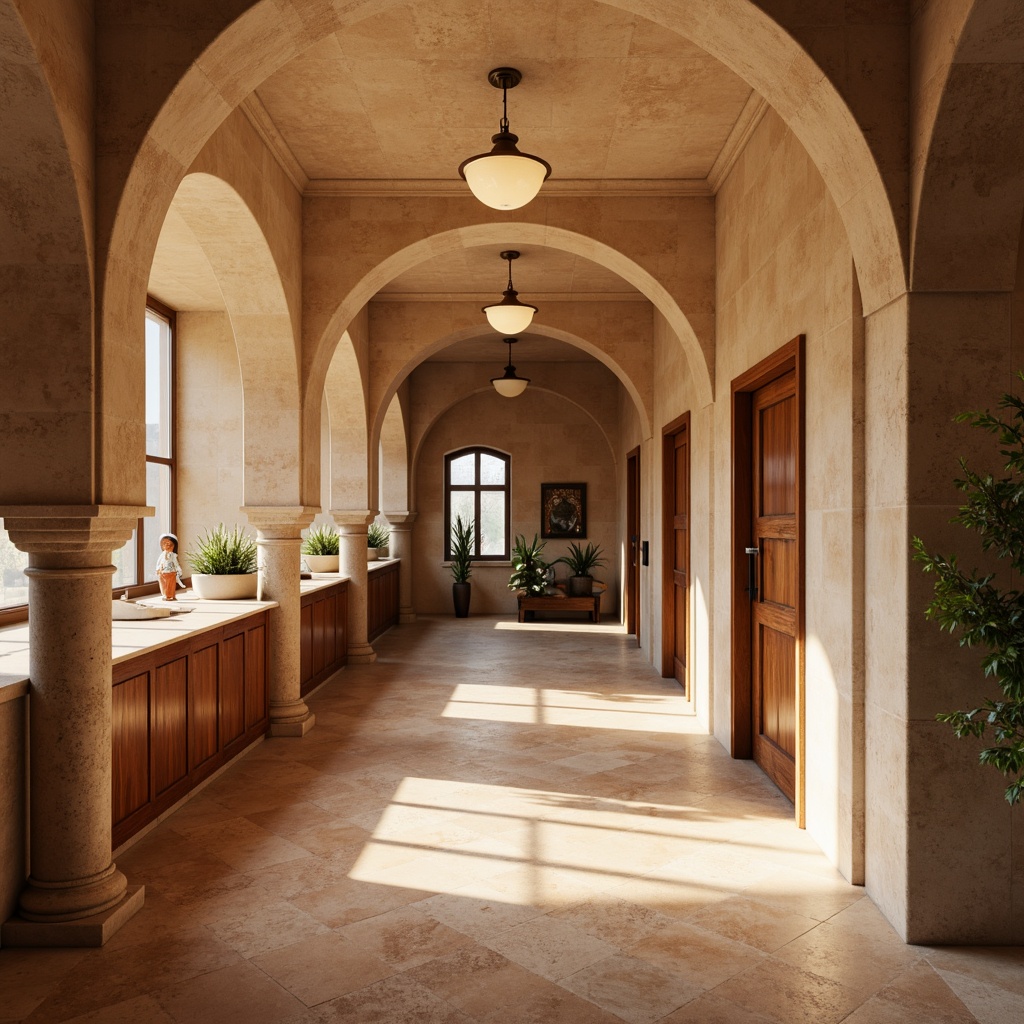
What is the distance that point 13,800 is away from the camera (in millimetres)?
2910

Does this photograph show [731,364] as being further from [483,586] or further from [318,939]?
[483,586]

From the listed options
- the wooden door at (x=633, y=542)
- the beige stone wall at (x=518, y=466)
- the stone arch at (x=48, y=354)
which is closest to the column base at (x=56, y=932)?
the stone arch at (x=48, y=354)

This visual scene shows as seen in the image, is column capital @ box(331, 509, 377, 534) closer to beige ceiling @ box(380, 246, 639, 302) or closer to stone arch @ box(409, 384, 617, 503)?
beige ceiling @ box(380, 246, 639, 302)

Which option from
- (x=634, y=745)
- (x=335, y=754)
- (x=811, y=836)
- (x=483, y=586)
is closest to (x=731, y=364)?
(x=634, y=745)

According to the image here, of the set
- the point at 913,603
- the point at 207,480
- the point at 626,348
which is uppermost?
the point at 626,348

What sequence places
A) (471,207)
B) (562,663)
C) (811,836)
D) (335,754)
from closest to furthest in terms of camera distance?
(811,836) < (335,754) < (471,207) < (562,663)

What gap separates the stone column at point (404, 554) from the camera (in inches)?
Answer: 485

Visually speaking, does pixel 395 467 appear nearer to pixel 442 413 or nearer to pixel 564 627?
pixel 442 413

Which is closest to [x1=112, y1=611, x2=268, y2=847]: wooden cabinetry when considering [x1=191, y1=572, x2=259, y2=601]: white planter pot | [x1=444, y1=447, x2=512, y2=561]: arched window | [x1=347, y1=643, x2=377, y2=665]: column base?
A: [x1=191, y1=572, x2=259, y2=601]: white planter pot

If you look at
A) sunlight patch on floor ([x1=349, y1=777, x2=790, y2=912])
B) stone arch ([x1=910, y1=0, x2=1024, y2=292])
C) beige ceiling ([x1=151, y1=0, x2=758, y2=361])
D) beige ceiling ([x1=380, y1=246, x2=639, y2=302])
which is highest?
beige ceiling ([x1=380, y1=246, x2=639, y2=302])

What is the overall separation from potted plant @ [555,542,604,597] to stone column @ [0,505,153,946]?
956 centimetres

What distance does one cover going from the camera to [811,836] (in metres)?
3.82

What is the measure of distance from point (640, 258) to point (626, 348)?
2.93 meters

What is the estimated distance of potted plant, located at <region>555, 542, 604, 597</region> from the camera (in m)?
12.3
